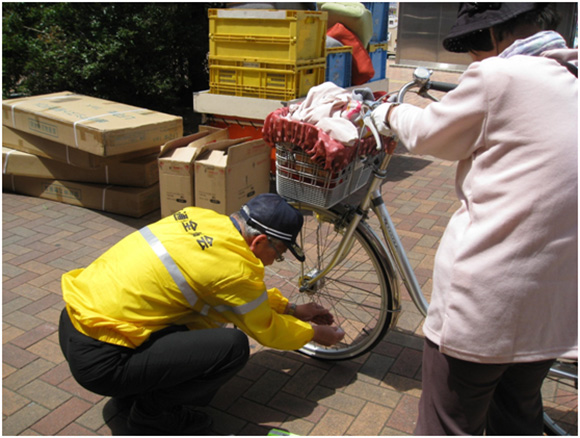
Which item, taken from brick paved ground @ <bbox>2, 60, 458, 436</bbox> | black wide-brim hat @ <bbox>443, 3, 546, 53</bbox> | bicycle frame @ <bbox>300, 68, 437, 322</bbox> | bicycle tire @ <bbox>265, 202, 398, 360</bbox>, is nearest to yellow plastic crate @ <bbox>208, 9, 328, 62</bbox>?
bicycle tire @ <bbox>265, 202, 398, 360</bbox>

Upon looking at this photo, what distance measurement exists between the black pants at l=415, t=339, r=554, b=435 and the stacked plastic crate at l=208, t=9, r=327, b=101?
3.76m

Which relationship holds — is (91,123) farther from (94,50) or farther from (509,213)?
(509,213)

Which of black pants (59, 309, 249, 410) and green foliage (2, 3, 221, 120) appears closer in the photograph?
black pants (59, 309, 249, 410)

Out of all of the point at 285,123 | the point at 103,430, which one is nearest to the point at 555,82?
the point at 285,123

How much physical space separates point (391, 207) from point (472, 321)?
13.0 feet

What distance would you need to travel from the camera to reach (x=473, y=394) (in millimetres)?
1942

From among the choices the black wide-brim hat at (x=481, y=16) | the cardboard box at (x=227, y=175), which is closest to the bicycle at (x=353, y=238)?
the black wide-brim hat at (x=481, y=16)

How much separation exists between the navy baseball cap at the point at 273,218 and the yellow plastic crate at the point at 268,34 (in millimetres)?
3019

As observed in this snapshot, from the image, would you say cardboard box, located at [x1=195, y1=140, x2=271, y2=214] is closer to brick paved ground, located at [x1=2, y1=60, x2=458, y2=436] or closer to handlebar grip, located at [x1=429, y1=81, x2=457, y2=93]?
brick paved ground, located at [x1=2, y1=60, x2=458, y2=436]

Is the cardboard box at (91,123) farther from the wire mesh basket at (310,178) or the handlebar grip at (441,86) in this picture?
the handlebar grip at (441,86)

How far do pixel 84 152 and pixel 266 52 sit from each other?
6.33 ft

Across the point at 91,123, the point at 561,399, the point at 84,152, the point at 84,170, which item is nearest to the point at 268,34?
the point at 91,123

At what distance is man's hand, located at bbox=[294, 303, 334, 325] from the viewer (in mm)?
3021

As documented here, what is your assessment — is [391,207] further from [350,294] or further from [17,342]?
[17,342]
